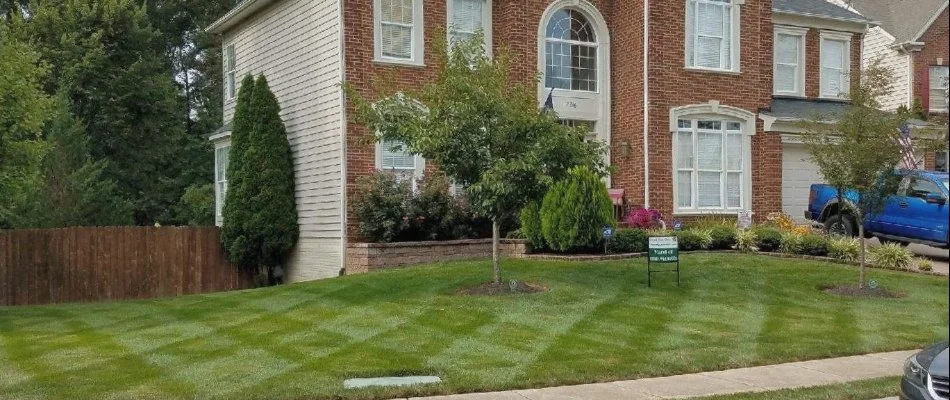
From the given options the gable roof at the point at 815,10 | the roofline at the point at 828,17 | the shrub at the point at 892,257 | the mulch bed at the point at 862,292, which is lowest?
the mulch bed at the point at 862,292

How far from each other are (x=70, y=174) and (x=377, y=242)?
15.0m

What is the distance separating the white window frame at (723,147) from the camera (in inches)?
811

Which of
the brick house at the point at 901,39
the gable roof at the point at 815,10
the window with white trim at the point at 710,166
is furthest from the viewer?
the brick house at the point at 901,39

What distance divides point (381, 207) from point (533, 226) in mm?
2986

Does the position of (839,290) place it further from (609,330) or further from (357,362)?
(357,362)

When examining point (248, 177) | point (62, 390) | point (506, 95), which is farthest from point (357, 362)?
point (248, 177)

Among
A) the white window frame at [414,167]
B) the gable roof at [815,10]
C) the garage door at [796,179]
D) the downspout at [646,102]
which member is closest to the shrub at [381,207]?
the white window frame at [414,167]

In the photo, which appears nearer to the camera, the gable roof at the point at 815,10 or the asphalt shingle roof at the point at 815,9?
the gable roof at the point at 815,10

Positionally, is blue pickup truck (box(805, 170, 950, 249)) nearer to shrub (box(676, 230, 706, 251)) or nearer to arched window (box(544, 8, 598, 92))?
shrub (box(676, 230, 706, 251))

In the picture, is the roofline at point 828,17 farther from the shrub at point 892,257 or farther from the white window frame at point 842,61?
the shrub at point 892,257

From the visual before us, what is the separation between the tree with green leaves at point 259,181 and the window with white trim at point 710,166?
8.85m

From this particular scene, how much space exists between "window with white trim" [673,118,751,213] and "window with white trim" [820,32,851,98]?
5.43 m

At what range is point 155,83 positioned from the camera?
34.0 m

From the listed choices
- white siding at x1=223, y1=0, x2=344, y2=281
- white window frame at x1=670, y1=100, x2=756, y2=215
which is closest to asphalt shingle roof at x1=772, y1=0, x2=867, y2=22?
white window frame at x1=670, y1=100, x2=756, y2=215
